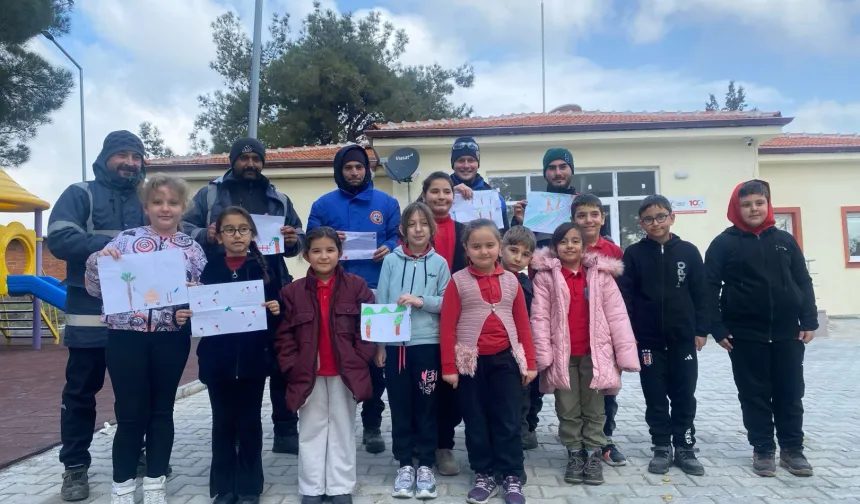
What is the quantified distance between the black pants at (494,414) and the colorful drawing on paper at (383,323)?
557mm

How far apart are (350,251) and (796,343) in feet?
11.0

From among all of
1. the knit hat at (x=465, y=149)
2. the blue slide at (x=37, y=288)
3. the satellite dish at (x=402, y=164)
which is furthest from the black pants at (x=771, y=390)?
the blue slide at (x=37, y=288)

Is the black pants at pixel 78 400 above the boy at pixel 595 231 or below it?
below

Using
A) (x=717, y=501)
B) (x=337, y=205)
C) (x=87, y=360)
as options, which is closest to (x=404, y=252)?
(x=337, y=205)

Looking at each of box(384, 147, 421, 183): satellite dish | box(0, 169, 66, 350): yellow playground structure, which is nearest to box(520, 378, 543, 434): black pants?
box(384, 147, 421, 183): satellite dish

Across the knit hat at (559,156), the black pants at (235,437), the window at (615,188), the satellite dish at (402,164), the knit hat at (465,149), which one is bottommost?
the black pants at (235,437)

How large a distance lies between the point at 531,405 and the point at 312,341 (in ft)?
6.80

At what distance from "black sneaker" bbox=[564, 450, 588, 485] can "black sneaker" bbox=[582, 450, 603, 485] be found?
0.03 metres

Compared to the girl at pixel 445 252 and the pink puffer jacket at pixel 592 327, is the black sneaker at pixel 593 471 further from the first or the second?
the girl at pixel 445 252

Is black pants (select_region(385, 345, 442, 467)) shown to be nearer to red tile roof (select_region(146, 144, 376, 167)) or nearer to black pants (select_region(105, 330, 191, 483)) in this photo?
black pants (select_region(105, 330, 191, 483))

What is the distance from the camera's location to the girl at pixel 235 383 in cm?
352

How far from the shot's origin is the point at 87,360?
12.4 feet

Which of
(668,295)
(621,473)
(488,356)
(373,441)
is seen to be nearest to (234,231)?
(488,356)

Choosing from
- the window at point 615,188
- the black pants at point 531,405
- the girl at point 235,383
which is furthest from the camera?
the window at point 615,188
